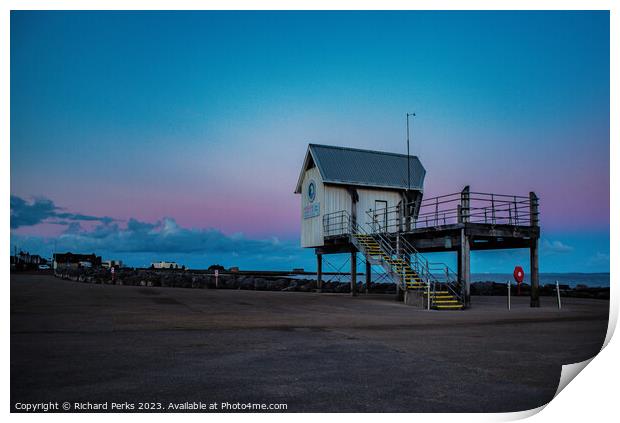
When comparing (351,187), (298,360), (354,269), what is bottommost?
(298,360)

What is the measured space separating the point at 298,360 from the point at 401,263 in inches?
613

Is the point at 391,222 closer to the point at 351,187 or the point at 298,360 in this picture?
the point at 351,187

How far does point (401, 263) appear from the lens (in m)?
23.4

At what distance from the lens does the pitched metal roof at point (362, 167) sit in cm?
3003

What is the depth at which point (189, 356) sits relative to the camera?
861 centimetres

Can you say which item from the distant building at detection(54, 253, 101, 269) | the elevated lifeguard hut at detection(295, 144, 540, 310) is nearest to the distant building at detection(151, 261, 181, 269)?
the distant building at detection(54, 253, 101, 269)

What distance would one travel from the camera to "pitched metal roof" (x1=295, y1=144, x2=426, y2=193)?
1182 inches

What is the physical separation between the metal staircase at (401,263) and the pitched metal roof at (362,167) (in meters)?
2.13

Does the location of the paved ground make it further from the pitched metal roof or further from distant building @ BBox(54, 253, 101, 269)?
distant building @ BBox(54, 253, 101, 269)

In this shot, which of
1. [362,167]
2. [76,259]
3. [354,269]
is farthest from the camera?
[76,259]

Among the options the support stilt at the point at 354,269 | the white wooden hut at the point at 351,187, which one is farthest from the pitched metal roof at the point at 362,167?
the support stilt at the point at 354,269

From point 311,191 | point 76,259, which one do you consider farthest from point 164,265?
point 311,191

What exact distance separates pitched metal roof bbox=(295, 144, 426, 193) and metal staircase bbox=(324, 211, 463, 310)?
6.99 ft

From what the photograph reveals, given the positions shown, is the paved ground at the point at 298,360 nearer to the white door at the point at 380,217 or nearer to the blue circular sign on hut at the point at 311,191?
the white door at the point at 380,217
